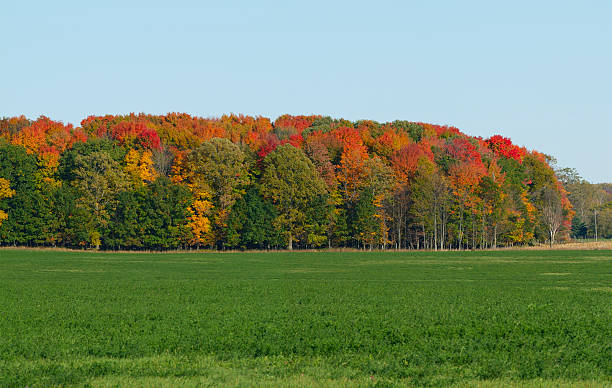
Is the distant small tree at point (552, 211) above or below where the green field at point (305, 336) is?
above

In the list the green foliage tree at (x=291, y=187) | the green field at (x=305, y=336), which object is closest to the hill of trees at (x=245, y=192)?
the green foliage tree at (x=291, y=187)

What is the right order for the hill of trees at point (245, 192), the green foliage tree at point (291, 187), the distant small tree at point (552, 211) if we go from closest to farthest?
the hill of trees at point (245, 192), the green foliage tree at point (291, 187), the distant small tree at point (552, 211)

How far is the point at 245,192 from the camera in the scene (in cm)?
10400

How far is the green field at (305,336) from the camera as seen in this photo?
14.3m

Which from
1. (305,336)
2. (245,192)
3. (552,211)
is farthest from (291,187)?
(305,336)

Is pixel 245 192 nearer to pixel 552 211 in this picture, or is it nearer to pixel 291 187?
pixel 291 187

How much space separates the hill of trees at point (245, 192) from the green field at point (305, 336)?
65.7 m

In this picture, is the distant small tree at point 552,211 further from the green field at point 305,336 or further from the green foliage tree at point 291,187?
the green field at point 305,336

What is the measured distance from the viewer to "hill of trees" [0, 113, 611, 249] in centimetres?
9894

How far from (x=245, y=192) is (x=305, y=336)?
280 feet

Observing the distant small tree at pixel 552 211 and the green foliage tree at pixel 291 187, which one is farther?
the distant small tree at pixel 552 211

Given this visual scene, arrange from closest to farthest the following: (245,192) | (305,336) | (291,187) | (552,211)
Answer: (305,336), (291,187), (245,192), (552,211)

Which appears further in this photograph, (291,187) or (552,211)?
(552,211)

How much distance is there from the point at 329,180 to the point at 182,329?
288 feet
